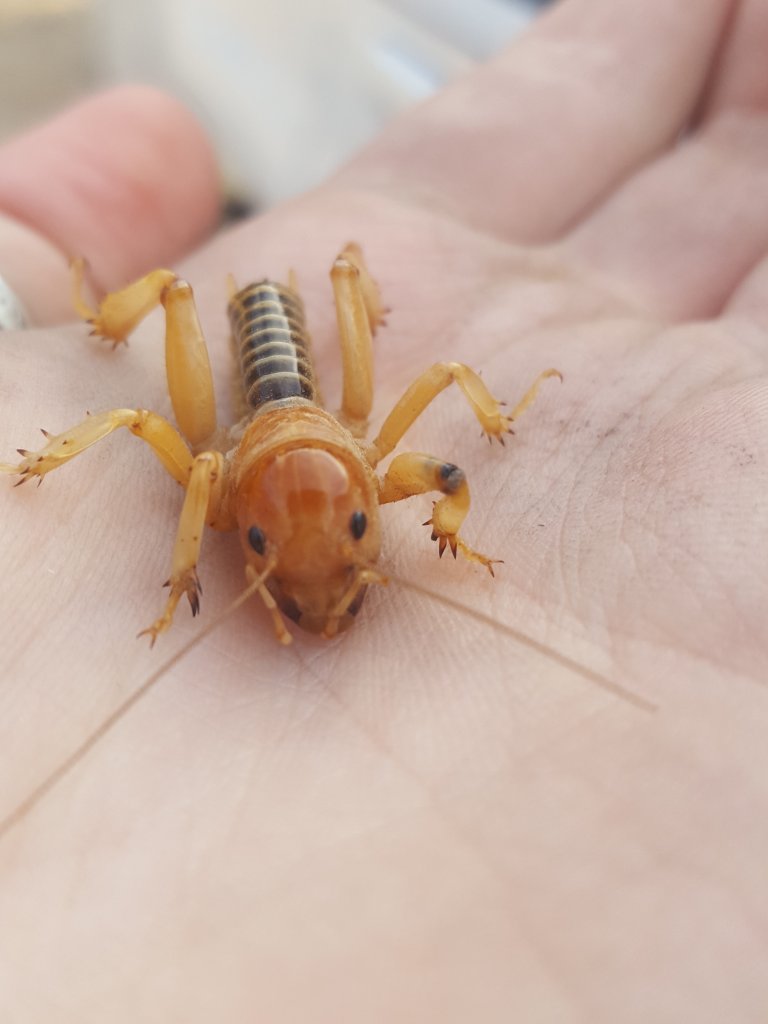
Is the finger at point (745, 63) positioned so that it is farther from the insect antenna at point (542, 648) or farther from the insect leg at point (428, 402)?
the insect antenna at point (542, 648)

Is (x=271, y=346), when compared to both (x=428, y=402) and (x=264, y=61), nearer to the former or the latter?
(x=428, y=402)

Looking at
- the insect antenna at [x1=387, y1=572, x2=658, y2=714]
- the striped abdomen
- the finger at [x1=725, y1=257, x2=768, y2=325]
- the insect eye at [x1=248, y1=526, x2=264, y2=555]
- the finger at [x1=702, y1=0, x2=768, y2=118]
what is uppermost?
the finger at [x1=702, y1=0, x2=768, y2=118]

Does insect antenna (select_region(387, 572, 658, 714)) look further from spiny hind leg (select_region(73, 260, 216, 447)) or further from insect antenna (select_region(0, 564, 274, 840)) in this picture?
spiny hind leg (select_region(73, 260, 216, 447))

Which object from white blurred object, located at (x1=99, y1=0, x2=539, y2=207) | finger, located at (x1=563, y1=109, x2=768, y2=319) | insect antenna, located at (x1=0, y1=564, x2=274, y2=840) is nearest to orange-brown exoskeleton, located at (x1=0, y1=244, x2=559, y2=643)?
insect antenna, located at (x1=0, y1=564, x2=274, y2=840)

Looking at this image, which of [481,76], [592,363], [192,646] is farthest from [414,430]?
[481,76]

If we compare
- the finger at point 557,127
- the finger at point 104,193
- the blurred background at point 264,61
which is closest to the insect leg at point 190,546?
the finger at point 104,193

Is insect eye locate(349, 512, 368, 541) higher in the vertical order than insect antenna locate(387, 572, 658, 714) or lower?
higher

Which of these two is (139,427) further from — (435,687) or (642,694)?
(642,694)
